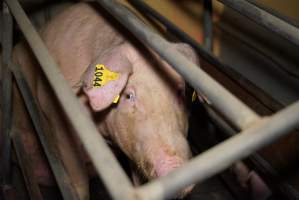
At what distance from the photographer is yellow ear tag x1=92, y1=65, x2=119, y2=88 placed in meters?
1.71

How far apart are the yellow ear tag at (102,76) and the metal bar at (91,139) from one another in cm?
41

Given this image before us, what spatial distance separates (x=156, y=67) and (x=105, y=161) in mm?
1125

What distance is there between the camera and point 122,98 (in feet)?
6.20

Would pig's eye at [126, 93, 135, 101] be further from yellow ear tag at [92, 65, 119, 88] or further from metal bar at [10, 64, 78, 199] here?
metal bar at [10, 64, 78, 199]

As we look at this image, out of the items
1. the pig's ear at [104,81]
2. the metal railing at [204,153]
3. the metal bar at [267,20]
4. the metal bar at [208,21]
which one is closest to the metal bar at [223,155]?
the metal railing at [204,153]

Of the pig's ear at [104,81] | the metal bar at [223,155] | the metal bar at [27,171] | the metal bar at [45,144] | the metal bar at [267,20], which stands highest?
the metal bar at [223,155]

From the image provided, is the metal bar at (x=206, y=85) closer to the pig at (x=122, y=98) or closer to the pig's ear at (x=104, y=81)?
the pig at (x=122, y=98)

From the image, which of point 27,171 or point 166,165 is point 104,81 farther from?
point 27,171

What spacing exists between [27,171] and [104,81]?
2.79 ft

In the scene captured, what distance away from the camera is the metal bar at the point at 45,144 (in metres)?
1.71

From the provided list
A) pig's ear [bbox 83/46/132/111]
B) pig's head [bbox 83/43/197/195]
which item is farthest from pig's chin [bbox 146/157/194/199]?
pig's ear [bbox 83/46/132/111]

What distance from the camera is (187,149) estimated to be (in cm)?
170

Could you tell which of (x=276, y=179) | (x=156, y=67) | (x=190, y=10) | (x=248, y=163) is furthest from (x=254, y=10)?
(x=190, y=10)

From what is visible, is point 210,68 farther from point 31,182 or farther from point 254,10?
point 31,182
